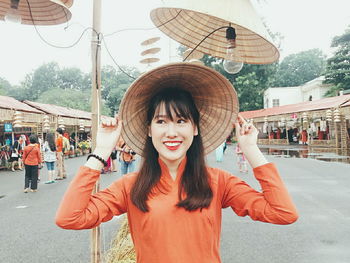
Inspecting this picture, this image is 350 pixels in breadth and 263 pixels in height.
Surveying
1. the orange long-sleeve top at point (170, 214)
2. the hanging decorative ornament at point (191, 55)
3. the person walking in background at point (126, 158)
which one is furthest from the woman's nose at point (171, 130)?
the person walking in background at point (126, 158)

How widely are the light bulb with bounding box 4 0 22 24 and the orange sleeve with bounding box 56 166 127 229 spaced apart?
124 cm

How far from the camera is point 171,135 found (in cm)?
149

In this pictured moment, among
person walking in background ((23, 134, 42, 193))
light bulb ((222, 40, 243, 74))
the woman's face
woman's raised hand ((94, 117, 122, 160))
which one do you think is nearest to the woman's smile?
the woman's face

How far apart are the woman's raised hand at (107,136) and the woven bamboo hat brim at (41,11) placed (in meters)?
0.86

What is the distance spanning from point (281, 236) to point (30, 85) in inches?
2298

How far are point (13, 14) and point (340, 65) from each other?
109 feet

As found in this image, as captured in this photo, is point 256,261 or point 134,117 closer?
point 134,117

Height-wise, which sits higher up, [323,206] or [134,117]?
[134,117]

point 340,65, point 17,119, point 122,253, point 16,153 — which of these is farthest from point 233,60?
point 340,65

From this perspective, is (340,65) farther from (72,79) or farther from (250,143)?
(72,79)

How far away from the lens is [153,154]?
167 centimetres

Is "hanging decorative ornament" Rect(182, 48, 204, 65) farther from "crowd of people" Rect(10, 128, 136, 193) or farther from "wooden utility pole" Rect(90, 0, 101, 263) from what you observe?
"crowd of people" Rect(10, 128, 136, 193)

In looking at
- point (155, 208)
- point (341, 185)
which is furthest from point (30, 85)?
point (155, 208)

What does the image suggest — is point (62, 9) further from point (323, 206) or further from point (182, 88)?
point (323, 206)
